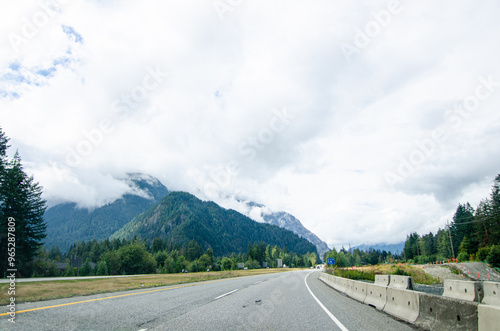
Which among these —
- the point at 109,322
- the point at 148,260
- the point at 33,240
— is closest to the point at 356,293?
the point at 109,322

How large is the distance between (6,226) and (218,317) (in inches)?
1737

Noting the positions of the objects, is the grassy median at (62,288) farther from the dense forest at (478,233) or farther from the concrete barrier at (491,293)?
the dense forest at (478,233)

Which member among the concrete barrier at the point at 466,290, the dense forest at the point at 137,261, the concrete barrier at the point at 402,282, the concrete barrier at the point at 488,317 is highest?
the concrete barrier at the point at 488,317

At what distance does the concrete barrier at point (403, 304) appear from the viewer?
21.8 feet

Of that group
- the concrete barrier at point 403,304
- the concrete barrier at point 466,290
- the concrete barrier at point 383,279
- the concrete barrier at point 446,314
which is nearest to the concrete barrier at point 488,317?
the concrete barrier at point 446,314

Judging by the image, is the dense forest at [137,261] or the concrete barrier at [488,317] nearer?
the concrete barrier at [488,317]

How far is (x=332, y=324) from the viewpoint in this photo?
259 inches

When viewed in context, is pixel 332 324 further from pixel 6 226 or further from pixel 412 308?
pixel 6 226

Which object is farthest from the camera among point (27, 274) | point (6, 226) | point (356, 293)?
point (27, 274)

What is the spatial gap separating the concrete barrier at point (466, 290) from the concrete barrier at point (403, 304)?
45.9 inches

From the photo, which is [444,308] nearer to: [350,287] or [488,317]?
[488,317]

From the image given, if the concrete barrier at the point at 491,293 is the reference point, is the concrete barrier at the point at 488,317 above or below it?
above

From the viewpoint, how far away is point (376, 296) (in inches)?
394

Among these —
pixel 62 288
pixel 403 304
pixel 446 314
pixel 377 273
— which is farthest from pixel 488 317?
pixel 377 273
